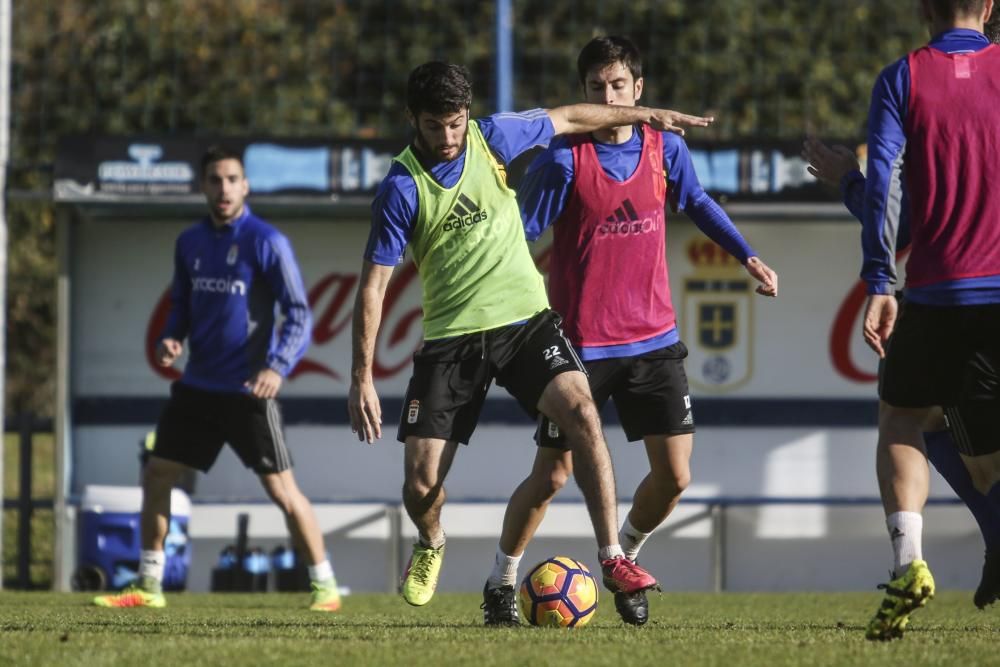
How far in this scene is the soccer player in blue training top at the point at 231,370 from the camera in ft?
28.8

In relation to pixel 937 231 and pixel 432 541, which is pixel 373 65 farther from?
pixel 937 231

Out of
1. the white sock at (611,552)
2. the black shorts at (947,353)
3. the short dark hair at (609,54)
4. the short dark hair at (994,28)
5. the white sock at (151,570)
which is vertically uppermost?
the short dark hair at (994,28)

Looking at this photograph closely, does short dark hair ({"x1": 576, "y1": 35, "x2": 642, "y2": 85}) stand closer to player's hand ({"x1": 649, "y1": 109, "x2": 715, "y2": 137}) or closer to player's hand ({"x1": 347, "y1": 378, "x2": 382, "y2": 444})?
player's hand ({"x1": 649, "y1": 109, "x2": 715, "y2": 137})

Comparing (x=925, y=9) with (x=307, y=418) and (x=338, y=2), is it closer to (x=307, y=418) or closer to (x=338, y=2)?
(x=307, y=418)

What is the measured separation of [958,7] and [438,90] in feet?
6.30

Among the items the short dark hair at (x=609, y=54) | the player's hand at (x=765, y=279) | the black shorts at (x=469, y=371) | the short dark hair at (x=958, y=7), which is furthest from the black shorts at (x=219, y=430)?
the short dark hair at (x=958, y=7)

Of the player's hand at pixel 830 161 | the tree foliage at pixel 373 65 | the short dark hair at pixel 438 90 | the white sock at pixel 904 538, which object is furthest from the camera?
the tree foliage at pixel 373 65

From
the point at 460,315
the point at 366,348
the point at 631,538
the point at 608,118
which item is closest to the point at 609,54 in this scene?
the point at 608,118

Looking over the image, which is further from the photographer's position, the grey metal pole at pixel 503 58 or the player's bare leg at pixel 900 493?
the grey metal pole at pixel 503 58

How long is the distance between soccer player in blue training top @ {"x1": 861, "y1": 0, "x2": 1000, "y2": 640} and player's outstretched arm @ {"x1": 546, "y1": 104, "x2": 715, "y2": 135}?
4.51ft

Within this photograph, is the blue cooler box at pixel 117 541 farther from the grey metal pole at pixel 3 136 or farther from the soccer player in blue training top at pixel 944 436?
the soccer player in blue training top at pixel 944 436

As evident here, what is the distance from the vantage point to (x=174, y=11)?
2058 cm

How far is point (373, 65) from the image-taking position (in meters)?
19.4

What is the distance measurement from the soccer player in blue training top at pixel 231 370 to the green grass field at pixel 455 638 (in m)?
0.35
